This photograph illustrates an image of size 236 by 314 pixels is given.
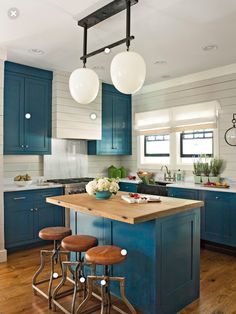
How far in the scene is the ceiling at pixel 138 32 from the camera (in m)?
2.66

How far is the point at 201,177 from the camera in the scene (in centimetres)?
457

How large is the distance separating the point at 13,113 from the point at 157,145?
9.26 ft

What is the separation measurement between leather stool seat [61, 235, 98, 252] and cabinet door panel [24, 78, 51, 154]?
2330 millimetres

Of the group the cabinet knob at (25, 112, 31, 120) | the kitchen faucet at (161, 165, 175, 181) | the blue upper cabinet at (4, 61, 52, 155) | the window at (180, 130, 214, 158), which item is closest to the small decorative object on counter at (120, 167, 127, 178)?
the kitchen faucet at (161, 165, 175, 181)

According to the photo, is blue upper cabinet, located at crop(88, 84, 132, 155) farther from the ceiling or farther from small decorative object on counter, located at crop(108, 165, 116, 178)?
the ceiling

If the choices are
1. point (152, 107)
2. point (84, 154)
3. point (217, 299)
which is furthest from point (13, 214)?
point (152, 107)

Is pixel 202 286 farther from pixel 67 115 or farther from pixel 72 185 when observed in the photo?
pixel 67 115

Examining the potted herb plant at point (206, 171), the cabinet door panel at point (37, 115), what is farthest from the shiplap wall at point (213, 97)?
the cabinet door panel at point (37, 115)

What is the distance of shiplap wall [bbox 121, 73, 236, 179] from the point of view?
4406 mm

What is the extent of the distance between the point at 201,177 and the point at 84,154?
2.26 meters

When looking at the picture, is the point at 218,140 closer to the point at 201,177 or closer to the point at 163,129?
the point at 201,177

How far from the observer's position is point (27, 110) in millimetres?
4375

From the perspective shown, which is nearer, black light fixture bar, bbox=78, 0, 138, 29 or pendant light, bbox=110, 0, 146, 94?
pendant light, bbox=110, 0, 146, 94

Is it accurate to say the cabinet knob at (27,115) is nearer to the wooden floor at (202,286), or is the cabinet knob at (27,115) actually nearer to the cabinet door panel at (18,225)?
the cabinet door panel at (18,225)
